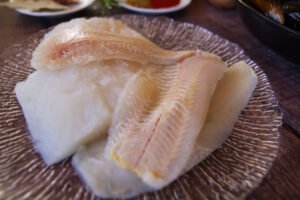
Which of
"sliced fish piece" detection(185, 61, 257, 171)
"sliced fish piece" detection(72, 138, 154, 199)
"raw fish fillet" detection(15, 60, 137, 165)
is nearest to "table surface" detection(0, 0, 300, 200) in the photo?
"sliced fish piece" detection(185, 61, 257, 171)

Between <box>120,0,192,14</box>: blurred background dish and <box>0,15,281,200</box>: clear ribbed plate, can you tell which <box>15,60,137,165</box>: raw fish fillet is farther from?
<box>120,0,192,14</box>: blurred background dish

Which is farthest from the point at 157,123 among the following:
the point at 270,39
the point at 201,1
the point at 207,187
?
the point at 201,1

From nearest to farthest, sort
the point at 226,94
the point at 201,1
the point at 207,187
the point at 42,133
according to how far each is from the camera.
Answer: the point at 207,187 → the point at 42,133 → the point at 226,94 → the point at 201,1

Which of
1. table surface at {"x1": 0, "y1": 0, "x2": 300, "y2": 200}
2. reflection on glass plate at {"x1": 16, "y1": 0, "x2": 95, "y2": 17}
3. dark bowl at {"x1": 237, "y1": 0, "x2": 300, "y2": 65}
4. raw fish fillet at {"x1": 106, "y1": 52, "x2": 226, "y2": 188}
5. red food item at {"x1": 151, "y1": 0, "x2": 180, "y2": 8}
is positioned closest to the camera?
raw fish fillet at {"x1": 106, "y1": 52, "x2": 226, "y2": 188}

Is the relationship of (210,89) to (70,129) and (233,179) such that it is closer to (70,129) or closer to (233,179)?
(233,179)

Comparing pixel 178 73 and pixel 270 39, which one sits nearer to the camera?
pixel 178 73

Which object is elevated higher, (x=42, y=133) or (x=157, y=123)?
(x=157, y=123)

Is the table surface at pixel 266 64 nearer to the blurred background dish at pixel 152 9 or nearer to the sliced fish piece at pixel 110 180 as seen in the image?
the blurred background dish at pixel 152 9

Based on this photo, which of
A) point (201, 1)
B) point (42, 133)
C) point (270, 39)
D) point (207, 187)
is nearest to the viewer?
point (207, 187)
